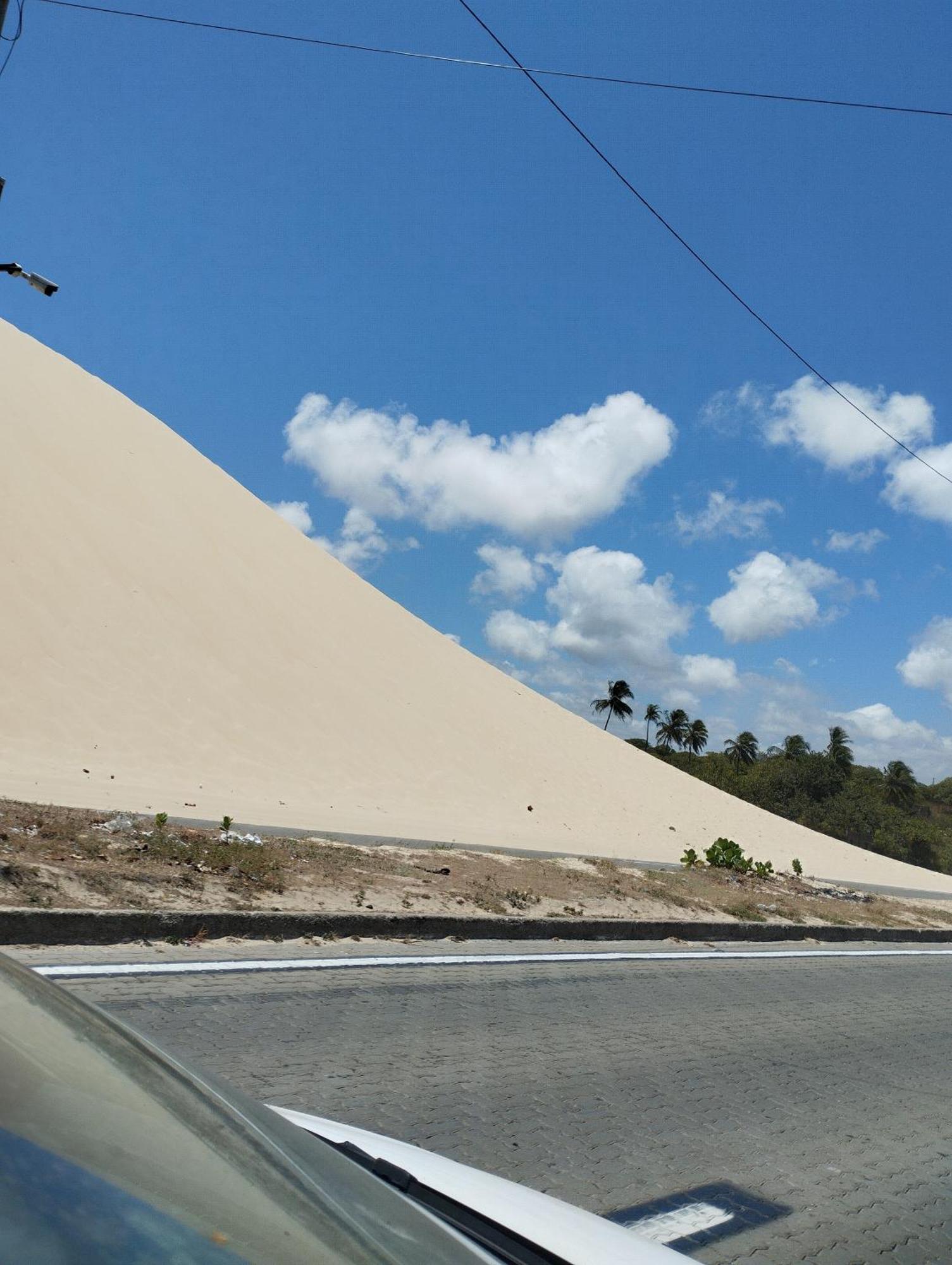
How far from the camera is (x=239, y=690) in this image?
2692 centimetres

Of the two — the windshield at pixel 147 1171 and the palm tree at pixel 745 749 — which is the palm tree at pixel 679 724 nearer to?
the palm tree at pixel 745 749

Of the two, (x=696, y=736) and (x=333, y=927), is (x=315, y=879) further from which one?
(x=696, y=736)

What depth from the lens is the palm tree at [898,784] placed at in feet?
301

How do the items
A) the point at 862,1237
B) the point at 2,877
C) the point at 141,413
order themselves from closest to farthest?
the point at 862,1237
the point at 2,877
the point at 141,413

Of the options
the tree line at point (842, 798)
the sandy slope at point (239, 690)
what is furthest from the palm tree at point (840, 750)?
the sandy slope at point (239, 690)

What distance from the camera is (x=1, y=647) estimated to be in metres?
22.3

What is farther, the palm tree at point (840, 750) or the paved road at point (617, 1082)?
the palm tree at point (840, 750)

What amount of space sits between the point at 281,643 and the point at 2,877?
24045mm

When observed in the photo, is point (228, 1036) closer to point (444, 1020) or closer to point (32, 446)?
point (444, 1020)

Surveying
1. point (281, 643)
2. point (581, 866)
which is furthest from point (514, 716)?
point (581, 866)

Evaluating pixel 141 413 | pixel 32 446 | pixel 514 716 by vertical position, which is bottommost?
pixel 514 716

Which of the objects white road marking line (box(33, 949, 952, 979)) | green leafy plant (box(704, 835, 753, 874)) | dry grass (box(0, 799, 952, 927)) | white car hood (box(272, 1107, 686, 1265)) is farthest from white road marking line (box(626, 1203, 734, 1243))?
green leafy plant (box(704, 835, 753, 874))

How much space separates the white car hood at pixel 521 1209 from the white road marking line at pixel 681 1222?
1.81 m

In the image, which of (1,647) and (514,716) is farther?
(514,716)
